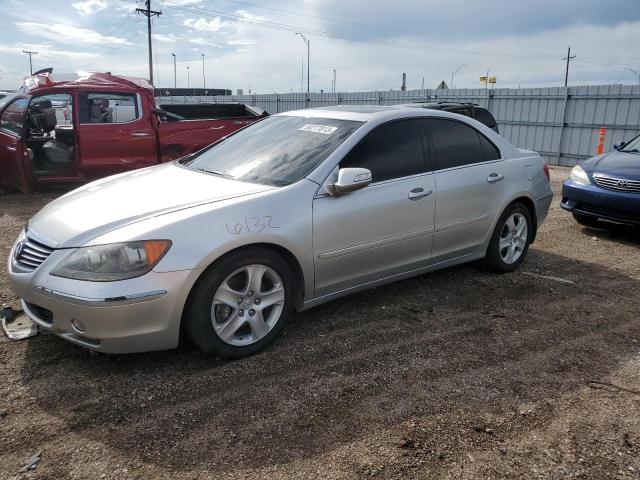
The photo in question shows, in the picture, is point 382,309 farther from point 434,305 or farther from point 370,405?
point 370,405

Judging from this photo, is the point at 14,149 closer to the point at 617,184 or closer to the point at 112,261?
the point at 112,261

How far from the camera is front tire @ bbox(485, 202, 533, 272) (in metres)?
5.03

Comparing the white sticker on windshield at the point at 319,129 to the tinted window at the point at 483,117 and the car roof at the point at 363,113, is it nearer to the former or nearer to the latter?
the car roof at the point at 363,113

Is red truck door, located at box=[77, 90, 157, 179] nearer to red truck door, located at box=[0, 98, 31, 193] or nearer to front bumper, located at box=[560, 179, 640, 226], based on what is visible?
red truck door, located at box=[0, 98, 31, 193]

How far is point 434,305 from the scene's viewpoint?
14.5 ft

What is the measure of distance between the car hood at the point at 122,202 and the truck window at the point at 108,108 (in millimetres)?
4887

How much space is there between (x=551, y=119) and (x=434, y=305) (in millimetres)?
13616

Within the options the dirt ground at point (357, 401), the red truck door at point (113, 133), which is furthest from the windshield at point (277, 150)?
the red truck door at point (113, 133)

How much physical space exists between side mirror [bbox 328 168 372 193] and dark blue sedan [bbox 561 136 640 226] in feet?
14.1

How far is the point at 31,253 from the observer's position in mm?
3201

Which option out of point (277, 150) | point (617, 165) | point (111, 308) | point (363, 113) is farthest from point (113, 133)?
point (617, 165)

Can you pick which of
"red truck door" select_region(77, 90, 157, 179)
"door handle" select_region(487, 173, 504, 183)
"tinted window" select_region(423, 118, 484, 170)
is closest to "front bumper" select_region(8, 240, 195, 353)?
"tinted window" select_region(423, 118, 484, 170)

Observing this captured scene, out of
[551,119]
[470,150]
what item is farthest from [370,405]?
[551,119]

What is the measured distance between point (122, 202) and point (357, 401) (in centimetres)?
191
